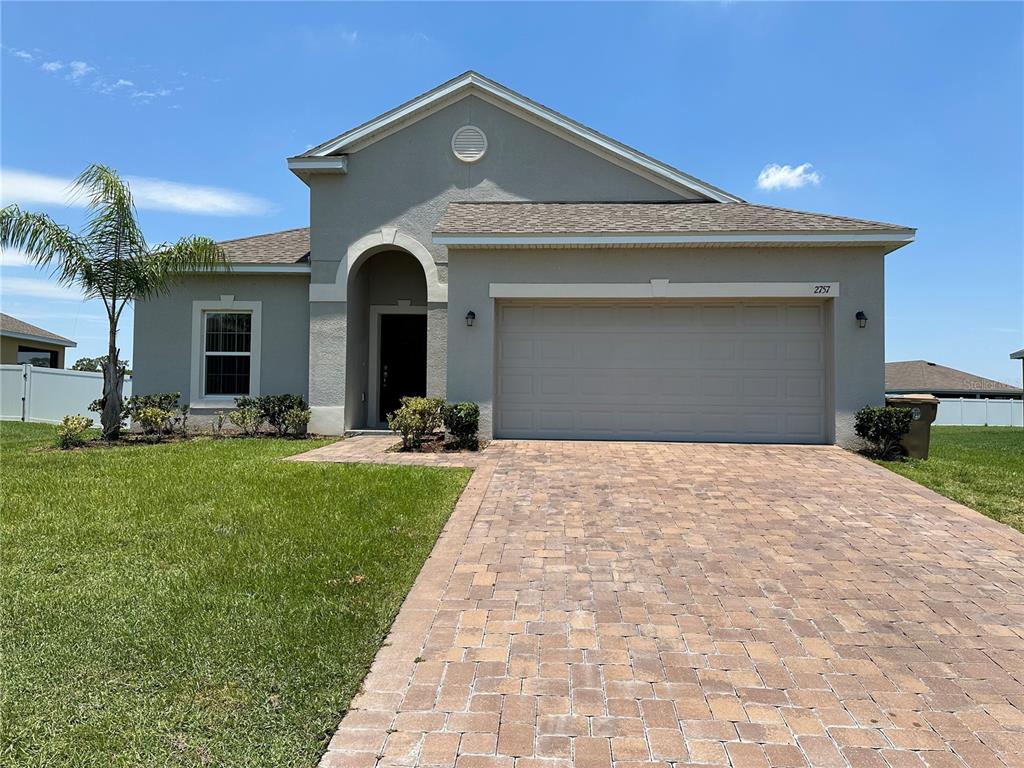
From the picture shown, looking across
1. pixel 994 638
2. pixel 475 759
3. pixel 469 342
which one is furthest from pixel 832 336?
pixel 475 759

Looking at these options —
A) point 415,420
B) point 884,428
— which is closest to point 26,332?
point 415,420

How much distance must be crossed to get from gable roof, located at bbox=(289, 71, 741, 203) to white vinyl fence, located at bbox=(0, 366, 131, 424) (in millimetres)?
12347

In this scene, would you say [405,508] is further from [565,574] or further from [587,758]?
[587,758]

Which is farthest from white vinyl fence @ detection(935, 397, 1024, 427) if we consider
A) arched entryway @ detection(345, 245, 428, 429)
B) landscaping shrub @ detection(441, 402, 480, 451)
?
landscaping shrub @ detection(441, 402, 480, 451)

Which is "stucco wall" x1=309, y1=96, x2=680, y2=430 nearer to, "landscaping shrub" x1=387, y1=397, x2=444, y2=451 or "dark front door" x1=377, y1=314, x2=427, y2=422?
"dark front door" x1=377, y1=314, x2=427, y2=422

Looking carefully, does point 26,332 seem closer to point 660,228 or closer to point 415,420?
point 415,420

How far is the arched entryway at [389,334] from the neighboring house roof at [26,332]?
72.8ft

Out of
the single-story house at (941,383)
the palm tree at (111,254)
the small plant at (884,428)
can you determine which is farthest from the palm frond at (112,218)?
the single-story house at (941,383)

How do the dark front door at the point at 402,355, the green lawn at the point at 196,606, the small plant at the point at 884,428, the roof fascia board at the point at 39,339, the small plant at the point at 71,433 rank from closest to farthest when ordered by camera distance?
1. the green lawn at the point at 196,606
2. the small plant at the point at 884,428
3. the small plant at the point at 71,433
4. the dark front door at the point at 402,355
5. the roof fascia board at the point at 39,339

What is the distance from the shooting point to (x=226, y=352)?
14469 mm

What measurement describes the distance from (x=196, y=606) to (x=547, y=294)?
8580 mm

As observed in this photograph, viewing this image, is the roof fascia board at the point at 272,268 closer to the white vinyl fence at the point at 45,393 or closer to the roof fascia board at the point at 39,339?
the white vinyl fence at the point at 45,393

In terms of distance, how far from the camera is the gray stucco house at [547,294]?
11.2 meters

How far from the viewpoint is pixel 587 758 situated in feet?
9.10
